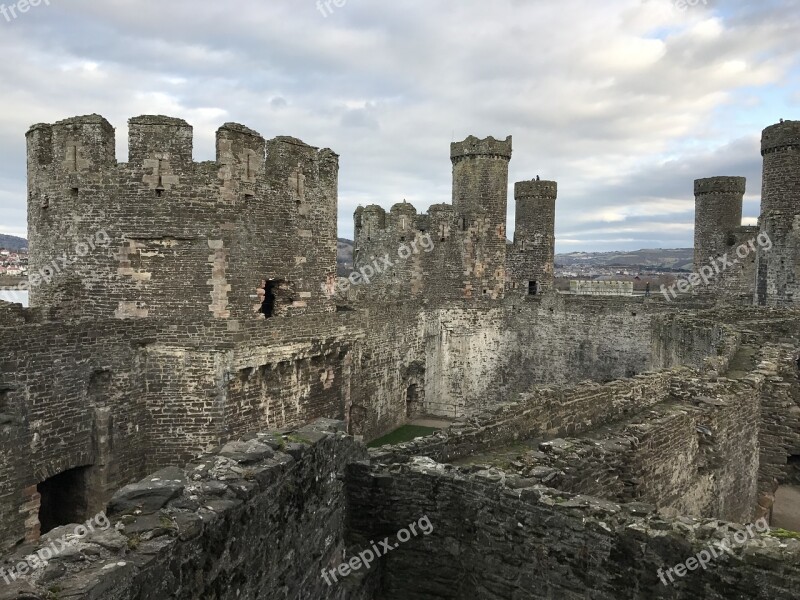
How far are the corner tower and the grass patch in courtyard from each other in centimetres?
592

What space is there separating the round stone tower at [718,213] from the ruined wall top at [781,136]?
717 centimetres

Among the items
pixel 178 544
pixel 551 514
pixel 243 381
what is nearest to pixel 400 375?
pixel 243 381

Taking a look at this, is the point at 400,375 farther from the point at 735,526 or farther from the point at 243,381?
the point at 735,526

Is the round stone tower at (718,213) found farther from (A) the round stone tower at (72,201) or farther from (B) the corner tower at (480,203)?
(A) the round stone tower at (72,201)

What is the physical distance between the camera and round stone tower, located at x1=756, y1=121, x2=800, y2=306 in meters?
24.9

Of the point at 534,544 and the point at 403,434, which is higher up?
the point at 534,544

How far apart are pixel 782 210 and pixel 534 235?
10.5 m

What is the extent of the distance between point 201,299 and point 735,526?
34.7 ft

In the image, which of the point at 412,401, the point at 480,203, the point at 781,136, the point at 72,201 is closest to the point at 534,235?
the point at 480,203

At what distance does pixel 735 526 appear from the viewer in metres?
4.83

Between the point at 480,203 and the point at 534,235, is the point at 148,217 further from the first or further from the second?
Result: the point at 534,235

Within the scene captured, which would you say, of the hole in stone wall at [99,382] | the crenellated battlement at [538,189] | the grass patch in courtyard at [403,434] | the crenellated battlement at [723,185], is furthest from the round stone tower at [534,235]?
the hole in stone wall at [99,382]

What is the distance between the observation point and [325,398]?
15.8 m

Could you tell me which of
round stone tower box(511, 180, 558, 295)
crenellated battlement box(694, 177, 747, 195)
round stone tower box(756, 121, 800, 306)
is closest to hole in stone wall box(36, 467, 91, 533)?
round stone tower box(511, 180, 558, 295)
